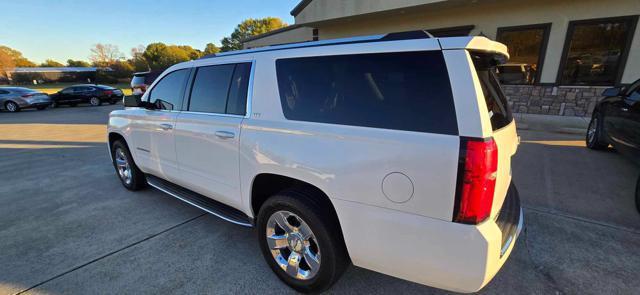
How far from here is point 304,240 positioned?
2.19m

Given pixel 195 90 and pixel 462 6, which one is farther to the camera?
pixel 462 6

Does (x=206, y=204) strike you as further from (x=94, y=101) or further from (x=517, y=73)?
(x=94, y=101)

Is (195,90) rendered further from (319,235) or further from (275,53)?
(319,235)

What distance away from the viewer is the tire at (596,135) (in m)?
5.50

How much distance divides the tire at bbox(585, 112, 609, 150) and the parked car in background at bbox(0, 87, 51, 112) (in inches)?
1002

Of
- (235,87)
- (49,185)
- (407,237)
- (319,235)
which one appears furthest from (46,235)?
(407,237)

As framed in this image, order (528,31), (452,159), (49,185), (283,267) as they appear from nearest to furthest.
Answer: (452,159)
(283,267)
(49,185)
(528,31)

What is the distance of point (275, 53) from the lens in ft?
7.71

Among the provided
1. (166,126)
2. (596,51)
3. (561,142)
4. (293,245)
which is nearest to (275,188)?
(293,245)

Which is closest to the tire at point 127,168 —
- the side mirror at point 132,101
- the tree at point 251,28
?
the side mirror at point 132,101

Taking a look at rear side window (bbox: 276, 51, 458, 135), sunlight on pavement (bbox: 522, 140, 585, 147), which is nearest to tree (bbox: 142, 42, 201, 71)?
sunlight on pavement (bbox: 522, 140, 585, 147)

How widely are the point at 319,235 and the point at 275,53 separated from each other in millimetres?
1464

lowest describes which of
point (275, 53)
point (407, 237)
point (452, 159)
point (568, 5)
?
point (407, 237)

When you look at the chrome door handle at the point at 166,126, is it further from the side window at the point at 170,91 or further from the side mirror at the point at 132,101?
the side mirror at the point at 132,101
